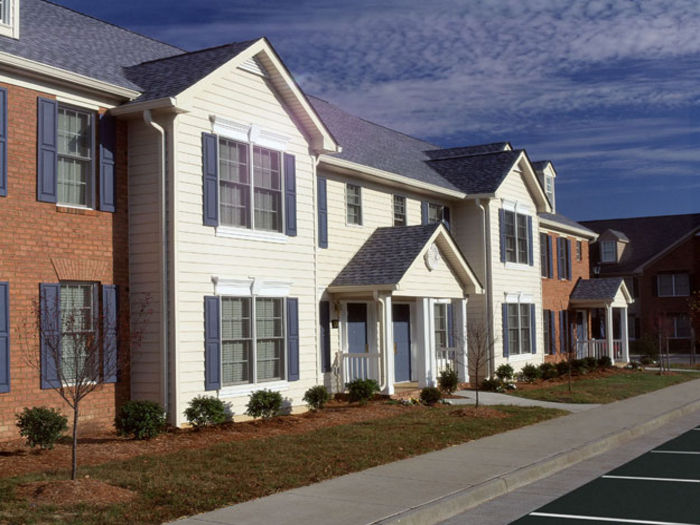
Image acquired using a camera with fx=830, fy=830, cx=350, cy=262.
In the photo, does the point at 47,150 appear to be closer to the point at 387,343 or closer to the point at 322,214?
the point at 322,214

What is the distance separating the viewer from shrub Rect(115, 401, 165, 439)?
42.2 feet

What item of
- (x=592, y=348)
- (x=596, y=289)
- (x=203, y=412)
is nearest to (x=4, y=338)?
(x=203, y=412)

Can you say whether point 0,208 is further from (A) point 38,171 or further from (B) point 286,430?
(B) point 286,430

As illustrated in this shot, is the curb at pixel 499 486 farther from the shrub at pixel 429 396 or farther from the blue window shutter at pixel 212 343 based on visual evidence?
the blue window shutter at pixel 212 343

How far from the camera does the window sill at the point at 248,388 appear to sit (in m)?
15.3

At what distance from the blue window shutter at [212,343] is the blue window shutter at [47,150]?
335cm

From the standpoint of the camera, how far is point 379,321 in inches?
786

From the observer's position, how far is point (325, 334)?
19.5 metres

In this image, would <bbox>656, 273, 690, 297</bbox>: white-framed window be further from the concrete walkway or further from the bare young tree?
the bare young tree

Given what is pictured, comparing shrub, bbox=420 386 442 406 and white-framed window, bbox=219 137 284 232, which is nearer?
white-framed window, bbox=219 137 284 232

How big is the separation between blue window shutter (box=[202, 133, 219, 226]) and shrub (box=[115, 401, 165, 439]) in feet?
11.8

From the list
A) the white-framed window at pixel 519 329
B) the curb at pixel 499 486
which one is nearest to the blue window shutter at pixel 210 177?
the curb at pixel 499 486

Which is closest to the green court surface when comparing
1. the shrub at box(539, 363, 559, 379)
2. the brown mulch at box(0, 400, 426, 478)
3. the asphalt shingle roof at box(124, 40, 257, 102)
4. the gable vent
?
the brown mulch at box(0, 400, 426, 478)

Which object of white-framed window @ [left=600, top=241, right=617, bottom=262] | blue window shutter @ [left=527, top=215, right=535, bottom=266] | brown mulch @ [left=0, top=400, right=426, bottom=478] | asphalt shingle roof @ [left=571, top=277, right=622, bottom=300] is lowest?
brown mulch @ [left=0, top=400, right=426, bottom=478]
